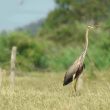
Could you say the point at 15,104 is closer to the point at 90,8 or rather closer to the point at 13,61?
the point at 13,61

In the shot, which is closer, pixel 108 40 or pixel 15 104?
pixel 15 104

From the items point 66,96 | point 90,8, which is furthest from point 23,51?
point 66,96

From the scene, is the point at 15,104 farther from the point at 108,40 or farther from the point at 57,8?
the point at 57,8

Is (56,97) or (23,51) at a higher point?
(56,97)

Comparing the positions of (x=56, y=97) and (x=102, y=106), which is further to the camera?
(x=56, y=97)

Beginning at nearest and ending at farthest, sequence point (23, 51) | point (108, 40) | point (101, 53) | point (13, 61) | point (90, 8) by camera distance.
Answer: point (13, 61), point (101, 53), point (108, 40), point (23, 51), point (90, 8)

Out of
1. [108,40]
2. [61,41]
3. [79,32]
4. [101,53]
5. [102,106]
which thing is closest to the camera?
[102,106]

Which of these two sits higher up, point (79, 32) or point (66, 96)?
point (66, 96)

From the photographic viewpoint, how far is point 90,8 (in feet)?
235

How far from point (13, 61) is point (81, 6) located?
55.4 metres

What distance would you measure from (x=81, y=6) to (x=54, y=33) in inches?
263

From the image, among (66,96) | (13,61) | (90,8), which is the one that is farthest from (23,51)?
(66,96)

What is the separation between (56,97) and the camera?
1147cm

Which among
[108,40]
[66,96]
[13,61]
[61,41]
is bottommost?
[61,41]
